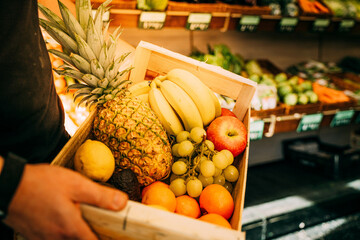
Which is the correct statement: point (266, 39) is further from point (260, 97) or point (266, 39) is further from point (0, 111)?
point (0, 111)

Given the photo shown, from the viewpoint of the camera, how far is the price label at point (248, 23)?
204 centimetres

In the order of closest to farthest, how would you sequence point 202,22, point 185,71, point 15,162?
point 15,162
point 185,71
point 202,22

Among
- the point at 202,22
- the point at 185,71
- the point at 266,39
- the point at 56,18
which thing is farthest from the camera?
the point at 266,39

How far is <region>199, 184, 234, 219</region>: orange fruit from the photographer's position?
92 cm

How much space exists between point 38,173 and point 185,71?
813 mm

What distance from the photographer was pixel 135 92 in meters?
1.26

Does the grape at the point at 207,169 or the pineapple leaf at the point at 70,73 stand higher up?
the pineapple leaf at the point at 70,73

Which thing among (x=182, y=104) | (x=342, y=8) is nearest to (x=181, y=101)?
(x=182, y=104)

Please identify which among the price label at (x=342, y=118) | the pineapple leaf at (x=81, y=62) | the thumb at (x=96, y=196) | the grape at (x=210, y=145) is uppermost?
the pineapple leaf at (x=81, y=62)

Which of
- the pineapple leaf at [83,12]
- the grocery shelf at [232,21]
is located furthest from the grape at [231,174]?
the grocery shelf at [232,21]

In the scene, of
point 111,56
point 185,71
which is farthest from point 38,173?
point 185,71

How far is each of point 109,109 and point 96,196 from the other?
55 cm

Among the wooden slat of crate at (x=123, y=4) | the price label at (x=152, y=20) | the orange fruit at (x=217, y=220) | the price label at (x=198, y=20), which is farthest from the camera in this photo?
the price label at (x=198, y=20)

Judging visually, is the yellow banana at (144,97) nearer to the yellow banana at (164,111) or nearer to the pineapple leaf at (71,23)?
the yellow banana at (164,111)
